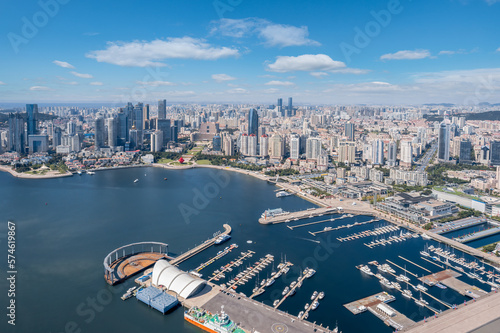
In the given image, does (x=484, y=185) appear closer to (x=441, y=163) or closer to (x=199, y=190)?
(x=441, y=163)

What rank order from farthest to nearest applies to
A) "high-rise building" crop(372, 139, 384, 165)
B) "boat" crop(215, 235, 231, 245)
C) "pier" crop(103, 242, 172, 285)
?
1. "high-rise building" crop(372, 139, 384, 165)
2. "boat" crop(215, 235, 231, 245)
3. "pier" crop(103, 242, 172, 285)

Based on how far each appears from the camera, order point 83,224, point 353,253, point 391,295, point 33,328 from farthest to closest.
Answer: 1. point 83,224
2. point 353,253
3. point 391,295
4. point 33,328

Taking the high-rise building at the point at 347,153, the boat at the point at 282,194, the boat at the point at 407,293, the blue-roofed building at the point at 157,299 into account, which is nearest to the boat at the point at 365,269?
the boat at the point at 407,293

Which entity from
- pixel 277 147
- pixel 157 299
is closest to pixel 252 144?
pixel 277 147

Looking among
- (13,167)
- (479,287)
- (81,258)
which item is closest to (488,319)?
(479,287)

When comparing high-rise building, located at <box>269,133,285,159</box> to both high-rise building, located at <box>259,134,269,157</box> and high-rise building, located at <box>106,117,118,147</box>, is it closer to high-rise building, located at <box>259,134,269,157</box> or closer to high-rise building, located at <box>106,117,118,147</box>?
high-rise building, located at <box>259,134,269,157</box>

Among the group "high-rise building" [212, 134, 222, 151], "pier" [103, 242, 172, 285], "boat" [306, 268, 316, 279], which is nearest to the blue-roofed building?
"pier" [103, 242, 172, 285]
